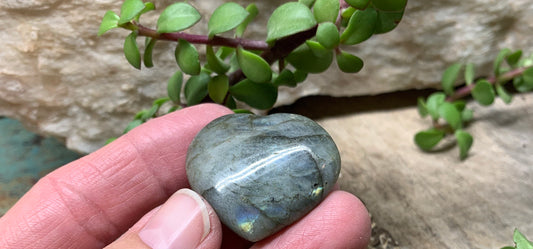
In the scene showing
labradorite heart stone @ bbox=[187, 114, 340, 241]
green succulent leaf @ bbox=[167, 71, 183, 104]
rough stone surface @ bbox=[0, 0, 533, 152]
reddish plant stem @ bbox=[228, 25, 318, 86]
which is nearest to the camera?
labradorite heart stone @ bbox=[187, 114, 340, 241]

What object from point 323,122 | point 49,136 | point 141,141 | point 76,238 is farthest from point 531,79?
point 49,136

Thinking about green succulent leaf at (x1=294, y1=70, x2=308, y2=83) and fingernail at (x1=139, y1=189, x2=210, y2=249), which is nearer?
fingernail at (x1=139, y1=189, x2=210, y2=249)

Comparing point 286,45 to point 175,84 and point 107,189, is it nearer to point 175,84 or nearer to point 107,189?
point 175,84

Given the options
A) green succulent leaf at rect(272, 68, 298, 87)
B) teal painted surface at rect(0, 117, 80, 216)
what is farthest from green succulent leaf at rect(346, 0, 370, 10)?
teal painted surface at rect(0, 117, 80, 216)

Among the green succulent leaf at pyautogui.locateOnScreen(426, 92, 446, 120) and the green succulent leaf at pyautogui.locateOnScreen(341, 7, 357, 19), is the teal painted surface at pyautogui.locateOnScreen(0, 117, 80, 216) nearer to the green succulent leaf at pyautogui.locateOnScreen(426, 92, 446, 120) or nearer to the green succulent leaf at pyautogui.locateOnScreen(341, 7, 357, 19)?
the green succulent leaf at pyautogui.locateOnScreen(341, 7, 357, 19)

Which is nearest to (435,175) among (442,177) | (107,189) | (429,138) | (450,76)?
(442,177)

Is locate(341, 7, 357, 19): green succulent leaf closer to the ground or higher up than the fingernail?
higher up
